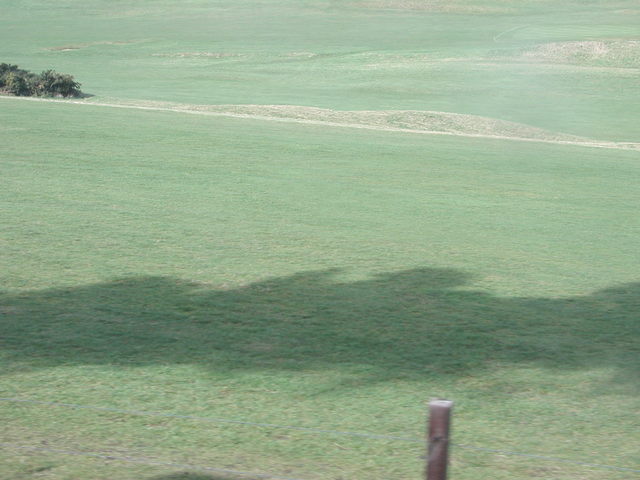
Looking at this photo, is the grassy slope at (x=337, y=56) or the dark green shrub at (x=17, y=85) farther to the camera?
the grassy slope at (x=337, y=56)

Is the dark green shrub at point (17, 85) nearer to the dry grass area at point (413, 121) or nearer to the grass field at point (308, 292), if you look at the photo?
the grass field at point (308, 292)

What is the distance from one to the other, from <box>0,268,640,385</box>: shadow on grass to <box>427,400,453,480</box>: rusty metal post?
2826 millimetres

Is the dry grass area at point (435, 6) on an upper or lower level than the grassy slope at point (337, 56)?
upper

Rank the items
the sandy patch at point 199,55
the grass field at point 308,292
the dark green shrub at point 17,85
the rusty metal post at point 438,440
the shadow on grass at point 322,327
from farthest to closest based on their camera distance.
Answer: the sandy patch at point 199,55
the dark green shrub at point 17,85
the shadow on grass at point 322,327
the grass field at point 308,292
the rusty metal post at point 438,440

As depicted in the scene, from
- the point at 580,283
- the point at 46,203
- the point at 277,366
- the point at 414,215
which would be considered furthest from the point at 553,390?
the point at 46,203

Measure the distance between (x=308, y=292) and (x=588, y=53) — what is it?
41066 mm

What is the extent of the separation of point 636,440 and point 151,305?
154 inches

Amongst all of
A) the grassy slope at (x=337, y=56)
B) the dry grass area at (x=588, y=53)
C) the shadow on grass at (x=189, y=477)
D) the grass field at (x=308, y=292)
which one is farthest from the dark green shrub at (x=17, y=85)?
the dry grass area at (x=588, y=53)

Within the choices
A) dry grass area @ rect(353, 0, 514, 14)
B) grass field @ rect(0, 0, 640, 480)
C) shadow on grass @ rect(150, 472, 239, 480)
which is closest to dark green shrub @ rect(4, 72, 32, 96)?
grass field @ rect(0, 0, 640, 480)

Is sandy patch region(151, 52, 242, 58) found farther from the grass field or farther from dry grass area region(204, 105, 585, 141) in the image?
the grass field

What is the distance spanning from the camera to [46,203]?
11516mm

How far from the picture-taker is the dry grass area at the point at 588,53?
44.4 meters

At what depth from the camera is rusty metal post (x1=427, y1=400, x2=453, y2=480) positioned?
10.6ft

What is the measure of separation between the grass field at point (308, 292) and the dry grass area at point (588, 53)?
23080 millimetres
